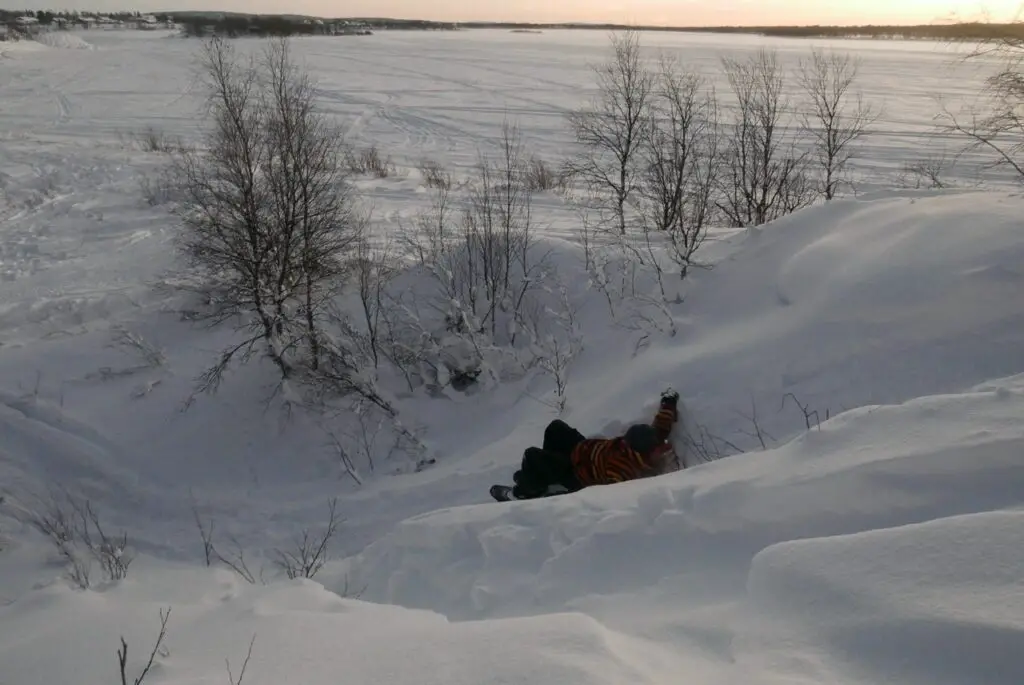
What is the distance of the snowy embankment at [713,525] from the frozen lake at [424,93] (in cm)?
708

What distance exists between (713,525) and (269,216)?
26.8ft

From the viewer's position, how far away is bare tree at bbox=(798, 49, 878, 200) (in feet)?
53.4

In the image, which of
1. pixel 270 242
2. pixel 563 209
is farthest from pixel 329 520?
pixel 563 209

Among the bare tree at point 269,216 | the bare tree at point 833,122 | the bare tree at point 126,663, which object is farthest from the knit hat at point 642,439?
the bare tree at point 833,122

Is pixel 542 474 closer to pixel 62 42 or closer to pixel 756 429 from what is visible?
pixel 756 429

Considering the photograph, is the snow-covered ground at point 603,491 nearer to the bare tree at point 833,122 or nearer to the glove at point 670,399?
the glove at point 670,399

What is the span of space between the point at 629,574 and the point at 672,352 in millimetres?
4329

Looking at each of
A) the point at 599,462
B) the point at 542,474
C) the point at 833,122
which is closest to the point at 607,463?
the point at 599,462

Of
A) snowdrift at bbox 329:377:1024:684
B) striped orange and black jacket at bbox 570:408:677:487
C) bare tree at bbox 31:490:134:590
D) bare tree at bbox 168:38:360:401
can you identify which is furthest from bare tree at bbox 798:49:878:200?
bare tree at bbox 31:490:134:590

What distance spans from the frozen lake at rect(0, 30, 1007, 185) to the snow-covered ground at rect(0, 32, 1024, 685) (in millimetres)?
5806

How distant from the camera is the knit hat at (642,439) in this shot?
247 inches

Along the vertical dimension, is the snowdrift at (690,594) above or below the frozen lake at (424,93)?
below

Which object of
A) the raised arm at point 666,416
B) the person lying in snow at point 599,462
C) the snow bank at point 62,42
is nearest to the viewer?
the person lying in snow at point 599,462

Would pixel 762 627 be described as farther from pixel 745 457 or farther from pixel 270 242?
pixel 270 242
